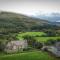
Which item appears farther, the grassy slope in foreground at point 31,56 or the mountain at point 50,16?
the mountain at point 50,16

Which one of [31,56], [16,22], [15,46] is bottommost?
[31,56]

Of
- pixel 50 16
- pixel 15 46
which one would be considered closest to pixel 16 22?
pixel 15 46

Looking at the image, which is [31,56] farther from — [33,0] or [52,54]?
[33,0]

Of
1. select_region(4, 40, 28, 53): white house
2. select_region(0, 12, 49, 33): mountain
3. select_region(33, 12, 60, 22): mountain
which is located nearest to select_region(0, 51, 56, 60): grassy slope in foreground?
select_region(4, 40, 28, 53): white house

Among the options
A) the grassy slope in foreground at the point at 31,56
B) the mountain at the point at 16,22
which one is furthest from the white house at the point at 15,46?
the mountain at the point at 16,22

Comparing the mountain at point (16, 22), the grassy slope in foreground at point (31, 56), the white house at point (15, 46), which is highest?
the mountain at point (16, 22)

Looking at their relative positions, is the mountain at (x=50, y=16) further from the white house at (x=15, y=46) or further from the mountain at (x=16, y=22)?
the white house at (x=15, y=46)

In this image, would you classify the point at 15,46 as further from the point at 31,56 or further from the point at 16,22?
the point at 16,22

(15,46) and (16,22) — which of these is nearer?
(15,46)

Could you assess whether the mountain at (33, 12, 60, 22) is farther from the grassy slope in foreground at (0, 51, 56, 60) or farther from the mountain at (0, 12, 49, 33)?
the grassy slope in foreground at (0, 51, 56, 60)
